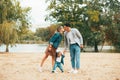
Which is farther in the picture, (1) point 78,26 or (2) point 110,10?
(2) point 110,10

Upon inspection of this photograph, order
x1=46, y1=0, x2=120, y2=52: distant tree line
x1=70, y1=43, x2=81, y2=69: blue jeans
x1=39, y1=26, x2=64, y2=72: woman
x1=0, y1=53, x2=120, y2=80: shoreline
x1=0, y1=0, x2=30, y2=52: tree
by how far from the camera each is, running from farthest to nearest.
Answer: x1=46, y1=0, x2=120, y2=52: distant tree line < x1=0, y1=0, x2=30, y2=52: tree < x1=39, y1=26, x2=64, y2=72: woman < x1=70, y1=43, x2=81, y2=69: blue jeans < x1=0, y1=53, x2=120, y2=80: shoreline

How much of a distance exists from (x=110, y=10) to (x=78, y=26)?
22.9 feet

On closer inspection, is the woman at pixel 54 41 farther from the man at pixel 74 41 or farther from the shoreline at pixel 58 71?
the shoreline at pixel 58 71

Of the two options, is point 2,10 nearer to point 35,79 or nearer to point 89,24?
A: point 89,24

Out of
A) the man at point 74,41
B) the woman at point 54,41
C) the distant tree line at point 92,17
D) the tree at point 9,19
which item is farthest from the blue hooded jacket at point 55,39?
the distant tree line at point 92,17

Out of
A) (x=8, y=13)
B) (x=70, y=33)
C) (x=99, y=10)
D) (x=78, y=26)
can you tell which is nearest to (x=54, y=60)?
(x=70, y=33)

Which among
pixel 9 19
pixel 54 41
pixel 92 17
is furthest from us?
pixel 92 17

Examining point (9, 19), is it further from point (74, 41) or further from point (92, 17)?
point (74, 41)

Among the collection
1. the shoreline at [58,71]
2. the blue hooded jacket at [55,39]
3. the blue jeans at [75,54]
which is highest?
the blue hooded jacket at [55,39]

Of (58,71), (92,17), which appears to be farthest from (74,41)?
(92,17)

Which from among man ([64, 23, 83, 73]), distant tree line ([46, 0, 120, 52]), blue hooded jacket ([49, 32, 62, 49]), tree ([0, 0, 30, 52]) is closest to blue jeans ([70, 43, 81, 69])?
man ([64, 23, 83, 73])

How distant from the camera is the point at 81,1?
47438 mm

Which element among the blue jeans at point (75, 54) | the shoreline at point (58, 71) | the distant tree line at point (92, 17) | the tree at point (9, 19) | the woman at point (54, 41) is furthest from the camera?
the distant tree line at point (92, 17)

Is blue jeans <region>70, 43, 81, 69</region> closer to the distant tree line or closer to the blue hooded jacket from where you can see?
the blue hooded jacket
